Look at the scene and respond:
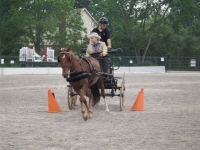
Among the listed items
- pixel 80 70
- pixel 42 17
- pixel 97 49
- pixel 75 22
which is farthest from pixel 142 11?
pixel 80 70

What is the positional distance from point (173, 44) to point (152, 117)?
131ft

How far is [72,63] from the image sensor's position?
9.09 meters

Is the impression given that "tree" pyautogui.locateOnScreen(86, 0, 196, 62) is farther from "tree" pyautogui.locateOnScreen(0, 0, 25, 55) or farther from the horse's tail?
the horse's tail

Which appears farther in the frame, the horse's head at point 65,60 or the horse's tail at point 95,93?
the horse's tail at point 95,93

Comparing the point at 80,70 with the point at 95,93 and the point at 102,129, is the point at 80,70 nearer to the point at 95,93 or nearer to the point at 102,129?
the point at 95,93

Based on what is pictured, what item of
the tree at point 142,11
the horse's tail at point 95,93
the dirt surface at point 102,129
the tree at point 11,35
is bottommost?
the dirt surface at point 102,129

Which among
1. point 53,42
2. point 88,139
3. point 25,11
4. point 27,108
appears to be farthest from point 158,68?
point 88,139

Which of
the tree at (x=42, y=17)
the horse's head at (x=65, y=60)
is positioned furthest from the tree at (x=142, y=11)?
the horse's head at (x=65, y=60)

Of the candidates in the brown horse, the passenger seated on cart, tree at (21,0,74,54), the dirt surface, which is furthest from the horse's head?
tree at (21,0,74,54)

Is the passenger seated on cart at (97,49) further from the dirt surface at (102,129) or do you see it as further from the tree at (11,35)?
the tree at (11,35)

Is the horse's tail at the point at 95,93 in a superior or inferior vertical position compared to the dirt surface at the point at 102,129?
superior

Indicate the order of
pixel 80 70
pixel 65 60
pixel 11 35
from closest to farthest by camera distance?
pixel 65 60 → pixel 80 70 → pixel 11 35

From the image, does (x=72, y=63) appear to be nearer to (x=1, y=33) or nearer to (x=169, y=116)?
(x=169, y=116)

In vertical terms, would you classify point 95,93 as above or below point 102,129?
above
